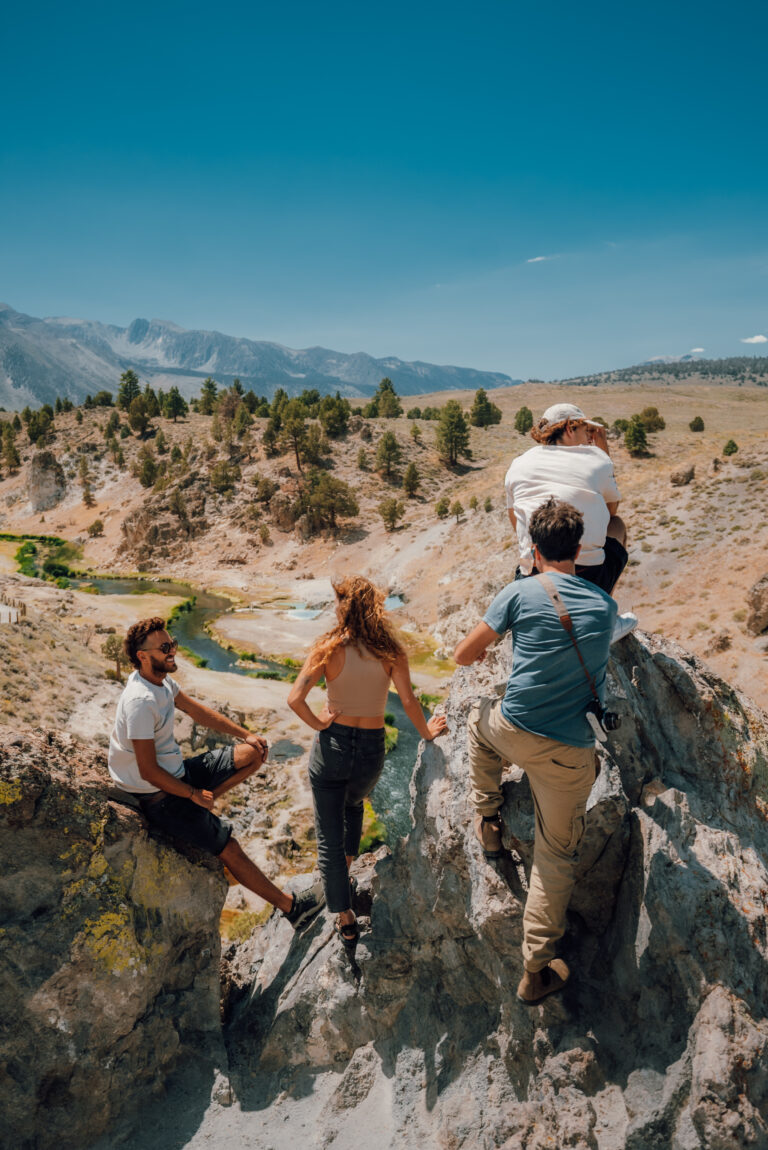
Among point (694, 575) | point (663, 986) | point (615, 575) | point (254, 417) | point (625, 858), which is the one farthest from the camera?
point (254, 417)

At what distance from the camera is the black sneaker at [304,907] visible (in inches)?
297

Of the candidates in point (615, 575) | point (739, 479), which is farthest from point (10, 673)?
point (739, 479)

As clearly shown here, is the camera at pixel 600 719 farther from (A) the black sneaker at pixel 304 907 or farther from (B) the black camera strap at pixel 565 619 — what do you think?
(A) the black sneaker at pixel 304 907

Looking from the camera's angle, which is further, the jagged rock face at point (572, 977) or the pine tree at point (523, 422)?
the pine tree at point (523, 422)

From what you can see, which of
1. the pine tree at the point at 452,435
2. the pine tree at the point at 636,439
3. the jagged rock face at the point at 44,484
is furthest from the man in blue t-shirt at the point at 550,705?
the jagged rock face at the point at 44,484

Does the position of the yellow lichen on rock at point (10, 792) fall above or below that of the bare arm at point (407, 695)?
below

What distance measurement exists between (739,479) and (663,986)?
4540cm

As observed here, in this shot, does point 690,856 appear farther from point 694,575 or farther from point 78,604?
point 78,604

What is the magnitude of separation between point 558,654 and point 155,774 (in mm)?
4280

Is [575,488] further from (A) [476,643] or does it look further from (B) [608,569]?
(A) [476,643]

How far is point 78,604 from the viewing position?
151 feet

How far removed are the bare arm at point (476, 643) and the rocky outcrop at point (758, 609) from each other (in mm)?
27614

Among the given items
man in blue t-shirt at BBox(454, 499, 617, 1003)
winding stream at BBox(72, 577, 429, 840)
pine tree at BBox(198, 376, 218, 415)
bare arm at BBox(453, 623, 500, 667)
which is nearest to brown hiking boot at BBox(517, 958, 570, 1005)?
man in blue t-shirt at BBox(454, 499, 617, 1003)

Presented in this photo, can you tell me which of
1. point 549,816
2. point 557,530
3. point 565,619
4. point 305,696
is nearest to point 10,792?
point 305,696
